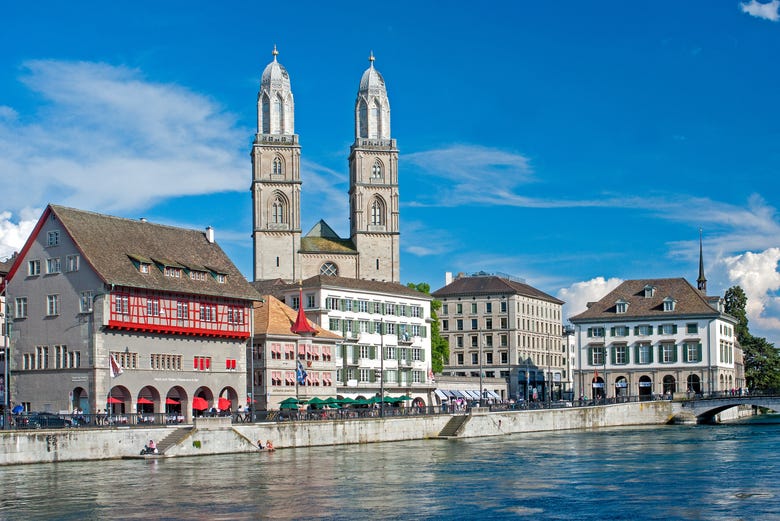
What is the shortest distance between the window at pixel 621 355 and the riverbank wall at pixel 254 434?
79.9ft

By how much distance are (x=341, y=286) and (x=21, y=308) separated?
33665 millimetres

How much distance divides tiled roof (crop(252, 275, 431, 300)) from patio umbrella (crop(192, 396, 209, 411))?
2601cm

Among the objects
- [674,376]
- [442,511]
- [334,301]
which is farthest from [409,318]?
[442,511]

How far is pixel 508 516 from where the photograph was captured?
42.8 m

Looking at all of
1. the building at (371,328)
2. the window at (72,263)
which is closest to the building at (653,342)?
the building at (371,328)

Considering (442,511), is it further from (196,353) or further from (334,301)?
(334,301)

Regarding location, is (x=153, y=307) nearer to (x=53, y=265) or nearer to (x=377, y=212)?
(x=53, y=265)

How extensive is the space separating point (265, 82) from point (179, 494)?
9478 cm

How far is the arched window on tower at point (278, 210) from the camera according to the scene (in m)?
133

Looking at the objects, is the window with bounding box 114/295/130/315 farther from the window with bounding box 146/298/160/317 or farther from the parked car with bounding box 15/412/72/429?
the parked car with bounding box 15/412/72/429

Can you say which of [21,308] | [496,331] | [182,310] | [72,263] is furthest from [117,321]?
[496,331]

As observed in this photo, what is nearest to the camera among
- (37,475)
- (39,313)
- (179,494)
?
(179,494)

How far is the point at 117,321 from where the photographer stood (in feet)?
247

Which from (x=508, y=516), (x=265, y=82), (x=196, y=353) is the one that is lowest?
(x=508, y=516)
